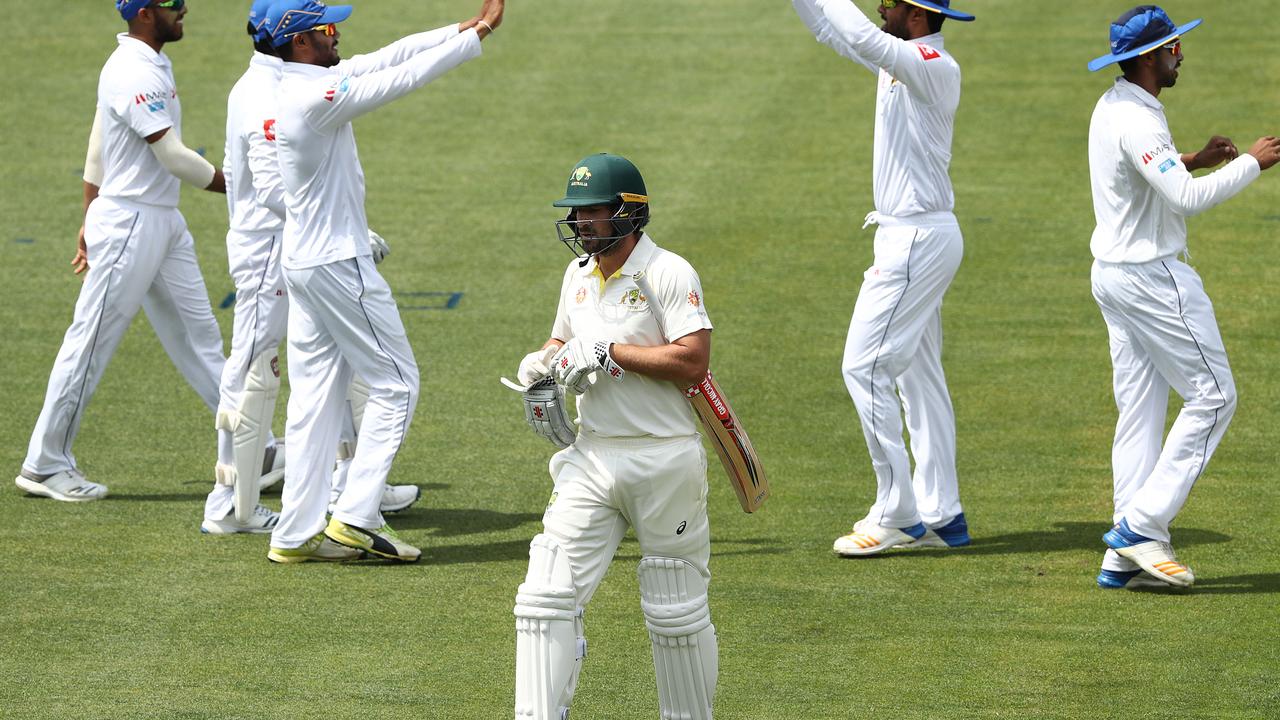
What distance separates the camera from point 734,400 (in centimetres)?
1105

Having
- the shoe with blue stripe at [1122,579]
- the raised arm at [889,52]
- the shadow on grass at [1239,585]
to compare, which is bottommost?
the shoe with blue stripe at [1122,579]

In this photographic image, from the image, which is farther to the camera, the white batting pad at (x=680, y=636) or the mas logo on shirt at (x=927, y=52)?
the mas logo on shirt at (x=927, y=52)

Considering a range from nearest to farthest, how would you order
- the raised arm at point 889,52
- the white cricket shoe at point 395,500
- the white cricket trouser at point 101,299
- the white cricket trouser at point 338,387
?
the raised arm at point 889,52
the white cricket trouser at point 338,387
the white cricket shoe at point 395,500
the white cricket trouser at point 101,299

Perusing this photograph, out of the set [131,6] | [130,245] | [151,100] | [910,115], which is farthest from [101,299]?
[910,115]

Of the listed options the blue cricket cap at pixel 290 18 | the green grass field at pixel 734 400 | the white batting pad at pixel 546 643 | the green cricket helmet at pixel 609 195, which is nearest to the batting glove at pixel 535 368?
the green cricket helmet at pixel 609 195

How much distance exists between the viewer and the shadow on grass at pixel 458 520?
900cm

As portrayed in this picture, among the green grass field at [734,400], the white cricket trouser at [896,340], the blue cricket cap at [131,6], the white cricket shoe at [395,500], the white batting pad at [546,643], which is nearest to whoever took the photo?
the white batting pad at [546,643]

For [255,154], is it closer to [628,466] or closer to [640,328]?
[640,328]

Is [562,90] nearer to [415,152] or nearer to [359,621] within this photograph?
[415,152]

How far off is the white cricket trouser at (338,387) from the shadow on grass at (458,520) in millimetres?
649

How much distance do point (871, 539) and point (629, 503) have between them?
9.15ft

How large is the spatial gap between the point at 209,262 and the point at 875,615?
7771 mm

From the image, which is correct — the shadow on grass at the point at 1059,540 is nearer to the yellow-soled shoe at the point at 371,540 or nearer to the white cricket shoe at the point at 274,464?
the yellow-soled shoe at the point at 371,540

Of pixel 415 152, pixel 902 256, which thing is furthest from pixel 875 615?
pixel 415 152
